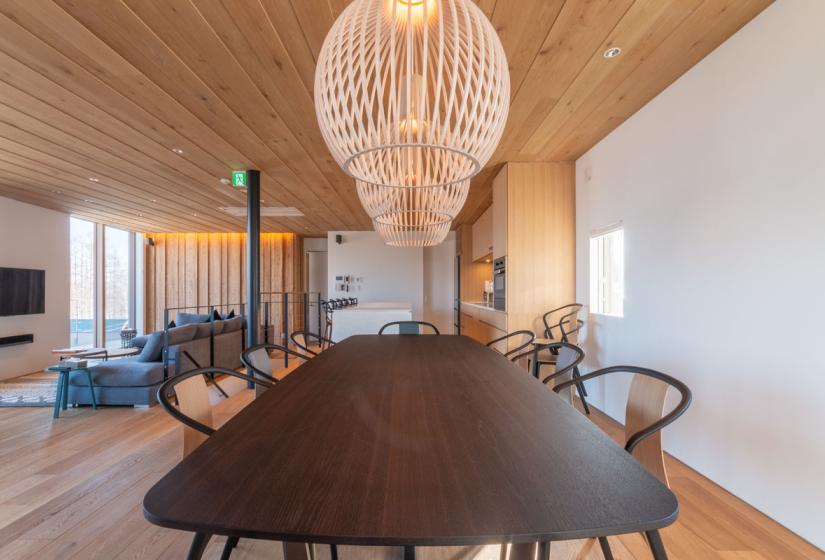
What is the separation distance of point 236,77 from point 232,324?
13.7 feet

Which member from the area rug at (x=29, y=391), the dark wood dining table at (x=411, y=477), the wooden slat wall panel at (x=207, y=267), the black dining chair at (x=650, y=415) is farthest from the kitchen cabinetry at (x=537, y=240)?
the wooden slat wall panel at (x=207, y=267)

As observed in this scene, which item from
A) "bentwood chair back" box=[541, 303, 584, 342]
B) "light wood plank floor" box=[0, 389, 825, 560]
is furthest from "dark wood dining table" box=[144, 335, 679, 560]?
"bentwood chair back" box=[541, 303, 584, 342]

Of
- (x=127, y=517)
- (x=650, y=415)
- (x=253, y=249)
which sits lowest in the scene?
(x=127, y=517)

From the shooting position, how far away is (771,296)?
1914 mm

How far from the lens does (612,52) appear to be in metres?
2.15

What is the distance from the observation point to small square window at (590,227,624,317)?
11.0 feet

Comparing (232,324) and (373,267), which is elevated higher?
(373,267)

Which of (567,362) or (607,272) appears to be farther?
(607,272)

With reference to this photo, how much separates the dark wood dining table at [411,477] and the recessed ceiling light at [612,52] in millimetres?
2137

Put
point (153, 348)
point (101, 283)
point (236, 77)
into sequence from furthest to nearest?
point (101, 283)
point (153, 348)
point (236, 77)

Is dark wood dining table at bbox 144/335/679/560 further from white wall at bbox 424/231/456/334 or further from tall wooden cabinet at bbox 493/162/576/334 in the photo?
white wall at bbox 424/231/456/334

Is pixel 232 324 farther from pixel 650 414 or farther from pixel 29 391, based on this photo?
pixel 650 414

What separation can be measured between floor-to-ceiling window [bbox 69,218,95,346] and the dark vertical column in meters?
4.87

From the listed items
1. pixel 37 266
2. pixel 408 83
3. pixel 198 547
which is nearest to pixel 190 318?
pixel 37 266
